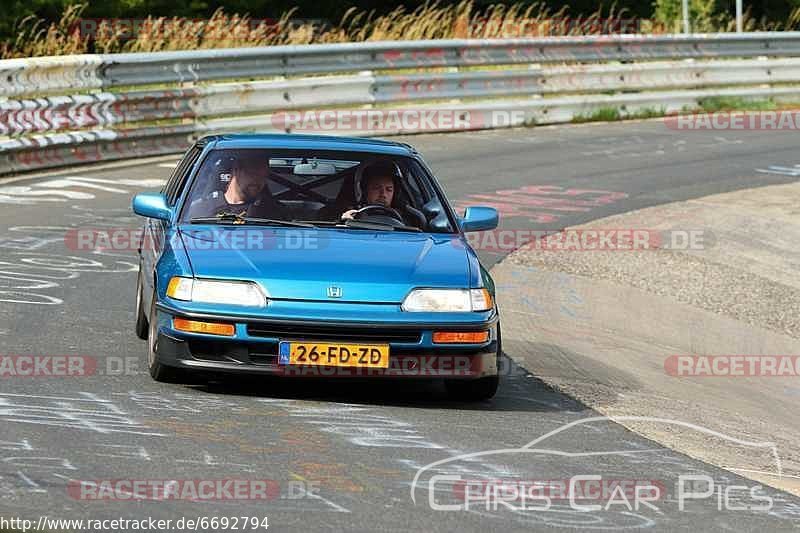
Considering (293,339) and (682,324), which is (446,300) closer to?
(293,339)

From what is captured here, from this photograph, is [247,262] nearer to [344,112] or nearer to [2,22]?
[344,112]

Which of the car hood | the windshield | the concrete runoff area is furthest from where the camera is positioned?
the windshield

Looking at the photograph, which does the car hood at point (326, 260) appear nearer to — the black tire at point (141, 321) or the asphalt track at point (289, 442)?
the asphalt track at point (289, 442)

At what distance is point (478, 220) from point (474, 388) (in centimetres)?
139

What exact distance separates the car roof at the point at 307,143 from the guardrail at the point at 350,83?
792 centimetres

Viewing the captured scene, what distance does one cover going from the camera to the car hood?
806cm

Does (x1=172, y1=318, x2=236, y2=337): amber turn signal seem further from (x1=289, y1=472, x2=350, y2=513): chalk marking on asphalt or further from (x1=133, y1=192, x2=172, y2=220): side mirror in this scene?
(x1=289, y1=472, x2=350, y2=513): chalk marking on asphalt

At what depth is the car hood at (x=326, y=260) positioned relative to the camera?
8.06 meters

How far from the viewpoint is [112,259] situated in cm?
1293

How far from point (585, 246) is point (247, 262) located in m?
7.15

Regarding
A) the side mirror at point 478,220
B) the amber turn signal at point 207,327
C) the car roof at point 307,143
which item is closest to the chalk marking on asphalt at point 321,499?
the amber turn signal at point 207,327

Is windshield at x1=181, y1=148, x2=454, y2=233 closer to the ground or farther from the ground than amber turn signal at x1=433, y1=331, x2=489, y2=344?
farther from the ground

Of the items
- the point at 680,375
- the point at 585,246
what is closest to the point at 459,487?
the point at 680,375

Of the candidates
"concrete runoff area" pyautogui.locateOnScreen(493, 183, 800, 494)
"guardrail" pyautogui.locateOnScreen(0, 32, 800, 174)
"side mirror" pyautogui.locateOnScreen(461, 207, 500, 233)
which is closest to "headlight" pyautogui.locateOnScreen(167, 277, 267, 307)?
"side mirror" pyautogui.locateOnScreen(461, 207, 500, 233)
